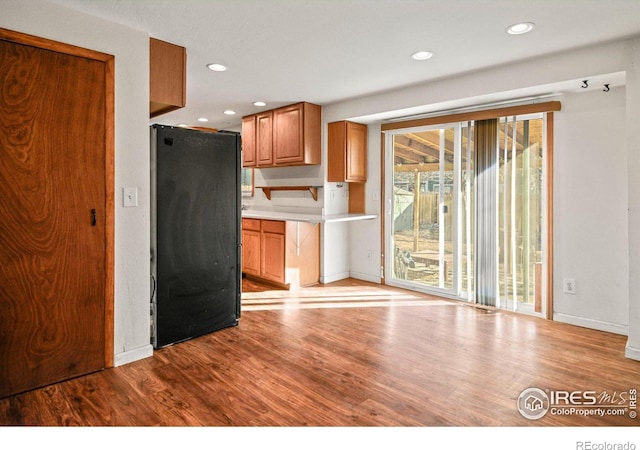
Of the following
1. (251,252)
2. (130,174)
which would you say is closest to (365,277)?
(251,252)

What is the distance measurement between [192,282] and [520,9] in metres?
2.84

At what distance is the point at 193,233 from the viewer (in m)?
3.07

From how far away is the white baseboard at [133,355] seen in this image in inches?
102

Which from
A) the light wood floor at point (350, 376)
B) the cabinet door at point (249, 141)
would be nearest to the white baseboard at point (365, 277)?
the light wood floor at point (350, 376)

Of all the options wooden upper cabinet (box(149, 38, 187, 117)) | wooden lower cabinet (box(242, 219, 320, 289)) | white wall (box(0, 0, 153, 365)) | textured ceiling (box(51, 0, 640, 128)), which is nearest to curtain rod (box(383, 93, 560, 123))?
textured ceiling (box(51, 0, 640, 128))

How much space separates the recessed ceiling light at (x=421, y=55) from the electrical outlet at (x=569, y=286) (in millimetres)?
2251

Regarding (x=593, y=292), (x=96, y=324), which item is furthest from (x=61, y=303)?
(x=593, y=292)

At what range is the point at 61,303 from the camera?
7.67ft

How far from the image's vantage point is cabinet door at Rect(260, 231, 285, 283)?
468 centimetres

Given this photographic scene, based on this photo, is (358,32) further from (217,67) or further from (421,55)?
(217,67)

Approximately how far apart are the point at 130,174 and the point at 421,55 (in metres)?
2.30

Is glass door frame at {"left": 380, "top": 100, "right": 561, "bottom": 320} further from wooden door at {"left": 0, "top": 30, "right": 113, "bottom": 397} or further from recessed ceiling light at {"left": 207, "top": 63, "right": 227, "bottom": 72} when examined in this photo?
wooden door at {"left": 0, "top": 30, "right": 113, "bottom": 397}

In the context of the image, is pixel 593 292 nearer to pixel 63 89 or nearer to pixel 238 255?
pixel 238 255

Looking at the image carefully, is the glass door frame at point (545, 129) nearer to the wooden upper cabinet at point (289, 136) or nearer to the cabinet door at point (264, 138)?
the wooden upper cabinet at point (289, 136)
